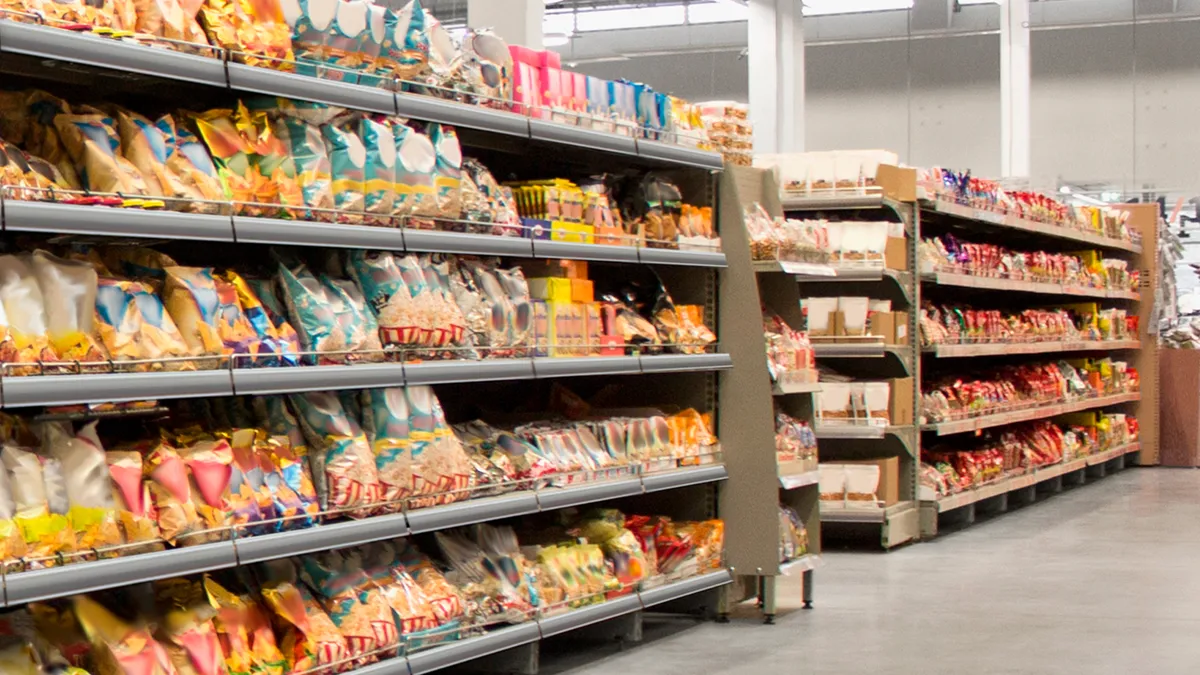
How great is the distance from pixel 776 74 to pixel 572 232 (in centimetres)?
752

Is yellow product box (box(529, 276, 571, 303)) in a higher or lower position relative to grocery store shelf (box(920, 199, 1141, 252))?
lower

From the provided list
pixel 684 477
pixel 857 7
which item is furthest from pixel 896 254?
pixel 857 7

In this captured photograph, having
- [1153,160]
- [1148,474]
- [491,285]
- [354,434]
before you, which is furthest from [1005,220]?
[1153,160]

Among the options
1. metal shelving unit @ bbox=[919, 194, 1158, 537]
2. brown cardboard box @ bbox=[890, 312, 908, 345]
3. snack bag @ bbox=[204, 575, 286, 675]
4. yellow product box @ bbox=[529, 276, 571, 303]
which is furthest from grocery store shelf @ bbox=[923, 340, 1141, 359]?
snack bag @ bbox=[204, 575, 286, 675]

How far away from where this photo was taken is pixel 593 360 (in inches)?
190

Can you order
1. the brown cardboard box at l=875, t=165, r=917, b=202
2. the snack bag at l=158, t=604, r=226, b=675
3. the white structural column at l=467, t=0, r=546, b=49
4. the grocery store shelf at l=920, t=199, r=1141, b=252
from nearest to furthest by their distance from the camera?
the snack bag at l=158, t=604, r=226, b=675 < the white structural column at l=467, t=0, r=546, b=49 < the brown cardboard box at l=875, t=165, r=917, b=202 < the grocery store shelf at l=920, t=199, r=1141, b=252

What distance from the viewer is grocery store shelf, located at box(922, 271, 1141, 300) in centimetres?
822

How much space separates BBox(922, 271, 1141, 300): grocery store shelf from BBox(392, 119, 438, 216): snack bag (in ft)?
14.6

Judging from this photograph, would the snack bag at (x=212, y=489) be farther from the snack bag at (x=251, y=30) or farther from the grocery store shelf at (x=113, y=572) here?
the snack bag at (x=251, y=30)

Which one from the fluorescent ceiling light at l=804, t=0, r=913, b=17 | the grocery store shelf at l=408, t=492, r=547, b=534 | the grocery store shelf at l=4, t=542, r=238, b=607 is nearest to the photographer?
the grocery store shelf at l=4, t=542, r=238, b=607

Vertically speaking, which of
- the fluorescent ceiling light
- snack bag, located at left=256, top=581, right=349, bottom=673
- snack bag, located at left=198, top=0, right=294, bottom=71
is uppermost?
the fluorescent ceiling light

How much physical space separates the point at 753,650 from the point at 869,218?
3657 millimetres

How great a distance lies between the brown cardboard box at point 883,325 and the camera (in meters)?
7.61

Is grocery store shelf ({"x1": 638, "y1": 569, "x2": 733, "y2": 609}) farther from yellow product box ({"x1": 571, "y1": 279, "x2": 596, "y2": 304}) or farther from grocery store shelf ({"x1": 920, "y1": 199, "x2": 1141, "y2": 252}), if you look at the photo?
grocery store shelf ({"x1": 920, "y1": 199, "x2": 1141, "y2": 252})
